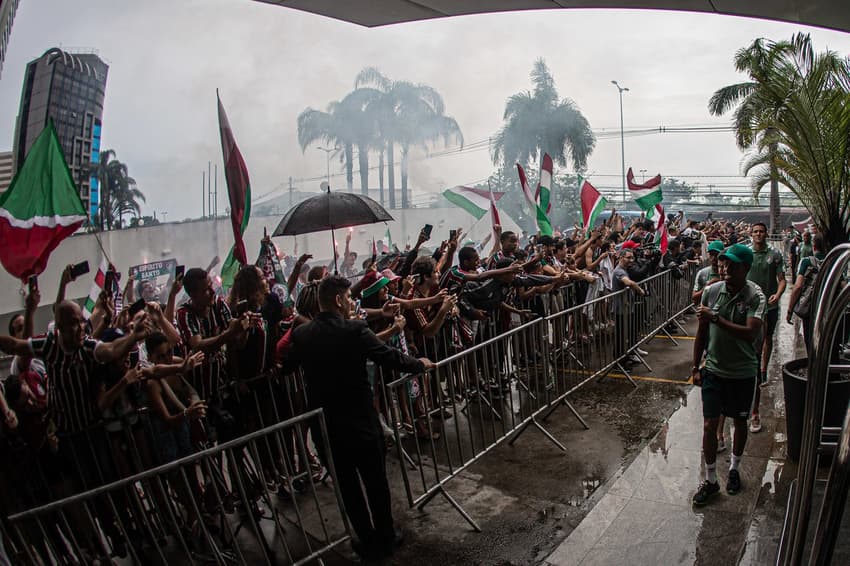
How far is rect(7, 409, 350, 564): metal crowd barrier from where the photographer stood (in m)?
2.90

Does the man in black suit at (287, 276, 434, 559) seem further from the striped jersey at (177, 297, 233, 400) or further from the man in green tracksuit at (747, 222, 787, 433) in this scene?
the man in green tracksuit at (747, 222, 787, 433)

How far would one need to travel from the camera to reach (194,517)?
4.24 meters

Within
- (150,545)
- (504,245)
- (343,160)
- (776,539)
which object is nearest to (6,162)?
(150,545)

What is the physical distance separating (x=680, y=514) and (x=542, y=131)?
39.9m

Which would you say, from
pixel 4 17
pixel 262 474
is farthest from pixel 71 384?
pixel 4 17

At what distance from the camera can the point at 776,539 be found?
12.6 feet

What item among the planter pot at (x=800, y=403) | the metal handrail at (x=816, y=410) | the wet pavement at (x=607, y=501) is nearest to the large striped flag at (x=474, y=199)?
A: the wet pavement at (x=607, y=501)

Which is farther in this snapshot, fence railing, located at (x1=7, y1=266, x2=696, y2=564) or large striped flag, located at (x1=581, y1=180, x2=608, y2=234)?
large striped flag, located at (x1=581, y1=180, x2=608, y2=234)

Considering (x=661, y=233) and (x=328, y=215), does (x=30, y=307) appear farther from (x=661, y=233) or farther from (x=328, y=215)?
(x=661, y=233)

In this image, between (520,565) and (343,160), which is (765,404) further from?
(343,160)

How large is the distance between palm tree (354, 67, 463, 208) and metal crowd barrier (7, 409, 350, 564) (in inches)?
987

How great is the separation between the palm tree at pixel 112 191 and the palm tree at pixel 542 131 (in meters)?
31.0

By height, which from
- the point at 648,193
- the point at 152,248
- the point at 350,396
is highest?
the point at 648,193

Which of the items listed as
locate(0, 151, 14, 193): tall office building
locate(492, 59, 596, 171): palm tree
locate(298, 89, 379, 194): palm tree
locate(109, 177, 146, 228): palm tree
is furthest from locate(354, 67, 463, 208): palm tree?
locate(0, 151, 14, 193): tall office building
